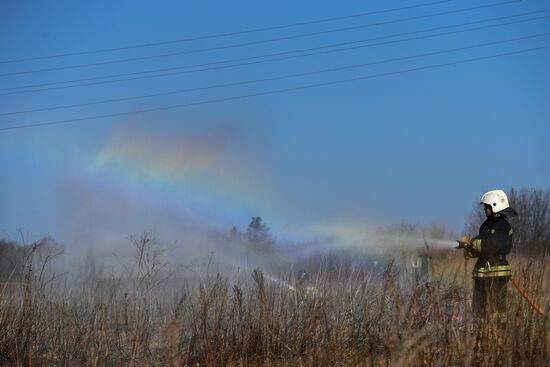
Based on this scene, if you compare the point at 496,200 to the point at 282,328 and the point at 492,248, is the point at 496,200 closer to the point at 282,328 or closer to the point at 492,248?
the point at 492,248

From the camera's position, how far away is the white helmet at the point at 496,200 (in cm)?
851

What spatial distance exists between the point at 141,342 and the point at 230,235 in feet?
65.4

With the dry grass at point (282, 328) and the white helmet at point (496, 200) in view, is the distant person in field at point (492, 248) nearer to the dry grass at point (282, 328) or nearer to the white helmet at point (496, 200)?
the white helmet at point (496, 200)

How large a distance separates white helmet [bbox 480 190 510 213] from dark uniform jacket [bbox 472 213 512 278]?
0.66 feet

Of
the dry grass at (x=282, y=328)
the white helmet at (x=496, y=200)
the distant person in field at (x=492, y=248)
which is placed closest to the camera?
the dry grass at (x=282, y=328)

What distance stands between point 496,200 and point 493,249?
740 millimetres

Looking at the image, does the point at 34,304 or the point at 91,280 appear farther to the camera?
the point at 91,280

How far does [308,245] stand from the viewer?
23594mm

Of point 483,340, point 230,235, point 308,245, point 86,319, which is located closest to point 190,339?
point 86,319

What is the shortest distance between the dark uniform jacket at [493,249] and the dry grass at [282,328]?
63cm

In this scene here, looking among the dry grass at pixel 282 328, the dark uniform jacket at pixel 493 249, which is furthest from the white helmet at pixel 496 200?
the dry grass at pixel 282 328

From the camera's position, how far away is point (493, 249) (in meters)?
8.23

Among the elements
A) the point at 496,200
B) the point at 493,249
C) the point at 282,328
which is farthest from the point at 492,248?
the point at 282,328

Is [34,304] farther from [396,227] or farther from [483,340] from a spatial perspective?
[396,227]
